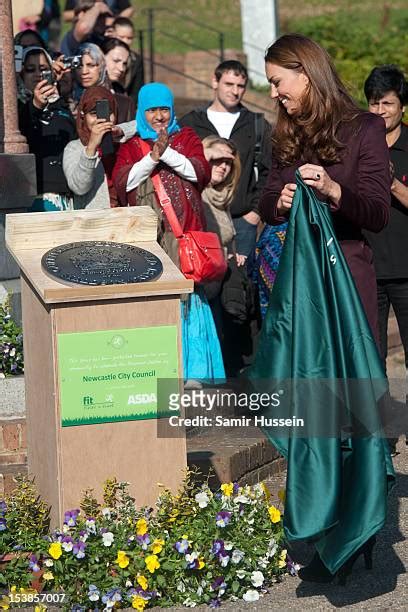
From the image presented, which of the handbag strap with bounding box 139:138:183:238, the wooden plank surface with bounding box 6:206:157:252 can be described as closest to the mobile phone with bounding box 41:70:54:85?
the handbag strap with bounding box 139:138:183:238

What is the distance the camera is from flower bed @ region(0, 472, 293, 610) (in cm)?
508

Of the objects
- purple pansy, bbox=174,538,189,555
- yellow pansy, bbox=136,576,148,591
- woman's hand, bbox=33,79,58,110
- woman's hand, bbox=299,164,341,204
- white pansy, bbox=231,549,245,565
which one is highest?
woman's hand, bbox=33,79,58,110

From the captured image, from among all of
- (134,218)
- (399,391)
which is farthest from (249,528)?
(399,391)

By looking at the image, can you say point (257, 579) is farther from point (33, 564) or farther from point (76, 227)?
point (76, 227)

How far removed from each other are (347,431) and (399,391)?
3.72 metres

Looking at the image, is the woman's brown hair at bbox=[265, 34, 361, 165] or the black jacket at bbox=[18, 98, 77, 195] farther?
the black jacket at bbox=[18, 98, 77, 195]

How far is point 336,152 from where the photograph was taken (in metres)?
5.18

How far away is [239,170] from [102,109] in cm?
113

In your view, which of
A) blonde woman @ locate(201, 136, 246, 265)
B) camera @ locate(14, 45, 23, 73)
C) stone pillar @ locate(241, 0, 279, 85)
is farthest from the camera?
stone pillar @ locate(241, 0, 279, 85)

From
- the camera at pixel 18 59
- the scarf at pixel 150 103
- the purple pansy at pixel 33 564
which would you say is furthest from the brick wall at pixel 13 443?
the camera at pixel 18 59

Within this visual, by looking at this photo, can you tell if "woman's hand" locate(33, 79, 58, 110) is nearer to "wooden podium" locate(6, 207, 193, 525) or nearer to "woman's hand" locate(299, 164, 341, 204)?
"wooden podium" locate(6, 207, 193, 525)

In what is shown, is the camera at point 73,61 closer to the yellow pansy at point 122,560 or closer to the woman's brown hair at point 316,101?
the woman's brown hair at point 316,101

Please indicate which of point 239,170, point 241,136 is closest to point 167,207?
point 239,170

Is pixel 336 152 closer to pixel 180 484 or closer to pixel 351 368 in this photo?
pixel 351 368
